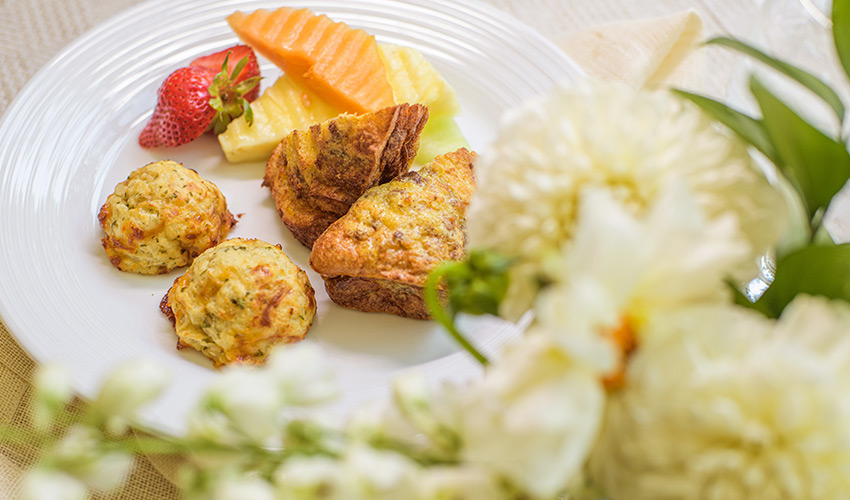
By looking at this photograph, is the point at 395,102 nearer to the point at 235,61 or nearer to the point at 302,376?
the point at 235,61

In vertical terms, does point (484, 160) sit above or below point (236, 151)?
above

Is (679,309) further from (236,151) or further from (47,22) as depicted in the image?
(47,22)

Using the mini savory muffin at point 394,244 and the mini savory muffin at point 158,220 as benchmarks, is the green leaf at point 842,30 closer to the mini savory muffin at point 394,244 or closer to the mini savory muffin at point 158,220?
the mini savory muffin at point 394,244

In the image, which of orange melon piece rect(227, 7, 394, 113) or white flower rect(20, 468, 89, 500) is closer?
white flower rect(20, 468, 89, 500)

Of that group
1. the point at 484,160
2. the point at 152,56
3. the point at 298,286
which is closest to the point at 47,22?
the point at 152,56

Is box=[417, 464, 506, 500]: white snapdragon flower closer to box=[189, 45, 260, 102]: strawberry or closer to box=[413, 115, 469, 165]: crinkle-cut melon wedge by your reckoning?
box=[413, 115, 469, 165]: crinkle-cut melon wedge

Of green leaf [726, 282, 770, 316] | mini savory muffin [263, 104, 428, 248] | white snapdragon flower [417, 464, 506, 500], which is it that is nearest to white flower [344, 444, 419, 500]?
white snapdragon flower [417, 464, 506, 500]

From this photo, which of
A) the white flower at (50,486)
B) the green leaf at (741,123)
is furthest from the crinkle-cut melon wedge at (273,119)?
the white flower at (50,486)
